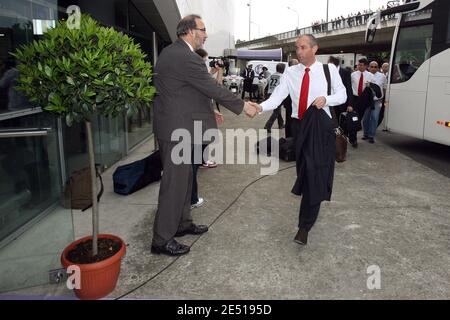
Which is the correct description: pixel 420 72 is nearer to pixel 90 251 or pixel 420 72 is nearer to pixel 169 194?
pixel 169 194

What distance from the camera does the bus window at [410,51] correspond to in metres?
7.50

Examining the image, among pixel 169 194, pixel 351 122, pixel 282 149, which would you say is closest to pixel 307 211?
pixel 169 194

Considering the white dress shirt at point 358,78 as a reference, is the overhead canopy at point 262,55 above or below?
above

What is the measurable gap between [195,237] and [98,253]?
125 centimetres

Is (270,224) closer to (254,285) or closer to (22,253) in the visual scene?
(254,285)

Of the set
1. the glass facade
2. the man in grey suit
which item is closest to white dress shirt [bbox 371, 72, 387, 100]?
the man in grey suit

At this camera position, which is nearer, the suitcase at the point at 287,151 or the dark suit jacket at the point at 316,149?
the dark suit jacket at the point at 316,149

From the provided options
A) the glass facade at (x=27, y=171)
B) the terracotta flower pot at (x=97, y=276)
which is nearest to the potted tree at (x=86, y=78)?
the terracotta flower pot at (x=97, y=276)

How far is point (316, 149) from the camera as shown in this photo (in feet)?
A: 12.0

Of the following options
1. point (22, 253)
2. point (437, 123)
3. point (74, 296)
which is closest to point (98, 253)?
point (74, 296)

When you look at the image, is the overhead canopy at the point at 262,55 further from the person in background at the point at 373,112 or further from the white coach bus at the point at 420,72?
the white coach bus at the point at 420,72

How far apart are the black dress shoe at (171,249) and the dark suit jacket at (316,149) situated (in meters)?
1.27

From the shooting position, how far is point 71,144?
5.52 m

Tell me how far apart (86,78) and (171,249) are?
173 centimetres
